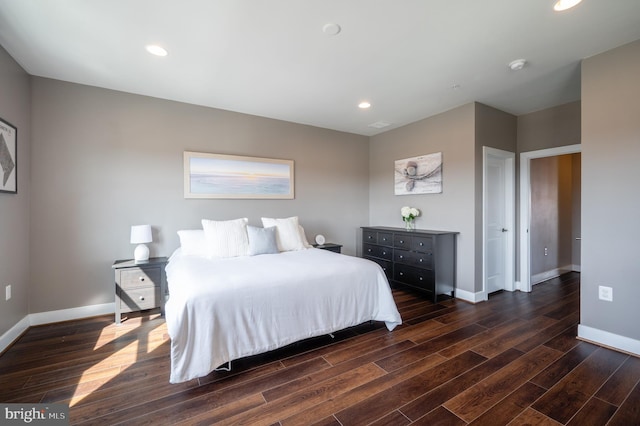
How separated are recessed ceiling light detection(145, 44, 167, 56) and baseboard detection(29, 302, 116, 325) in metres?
2.78

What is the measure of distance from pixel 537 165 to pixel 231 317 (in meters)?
4.95

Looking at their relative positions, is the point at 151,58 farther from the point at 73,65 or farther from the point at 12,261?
the point at 12,261

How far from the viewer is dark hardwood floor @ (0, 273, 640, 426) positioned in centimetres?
160

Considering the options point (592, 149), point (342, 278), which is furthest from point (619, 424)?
point (592, 149)

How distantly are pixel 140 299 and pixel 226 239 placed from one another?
3.62 ft

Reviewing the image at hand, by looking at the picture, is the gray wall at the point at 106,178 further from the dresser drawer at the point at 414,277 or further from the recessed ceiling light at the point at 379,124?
→ the dresser drawer at the point at 414,277

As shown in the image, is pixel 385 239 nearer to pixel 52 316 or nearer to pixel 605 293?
pixel 605 293

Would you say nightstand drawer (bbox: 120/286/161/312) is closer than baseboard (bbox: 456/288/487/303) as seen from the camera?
Yes

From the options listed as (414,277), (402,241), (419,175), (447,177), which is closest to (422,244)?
(402,241)

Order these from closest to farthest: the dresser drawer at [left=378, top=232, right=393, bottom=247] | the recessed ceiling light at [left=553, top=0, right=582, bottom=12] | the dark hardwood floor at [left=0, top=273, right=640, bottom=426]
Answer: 1. the dark hardwood floor at [left=0, top=273, right=640, bottom=426]
2. the recessed ceiling light at [left=553, top=0, right=582, bottom=12]
3. the dresser drawer at [left=378, top=232, right=393, bottom=247]

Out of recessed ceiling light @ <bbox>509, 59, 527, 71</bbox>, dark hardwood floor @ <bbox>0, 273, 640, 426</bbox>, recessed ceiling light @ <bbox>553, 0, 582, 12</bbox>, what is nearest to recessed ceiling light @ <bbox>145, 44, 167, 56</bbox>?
dark hardwood floor @ <bbox>0, 273, 640, 426</bbox>

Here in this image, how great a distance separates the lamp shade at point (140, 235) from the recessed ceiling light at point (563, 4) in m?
4.15

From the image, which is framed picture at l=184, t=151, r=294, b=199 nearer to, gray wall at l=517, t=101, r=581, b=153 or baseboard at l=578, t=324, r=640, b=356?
gray wall at l=517, t=101, r=581, b=153

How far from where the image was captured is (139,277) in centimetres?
295
